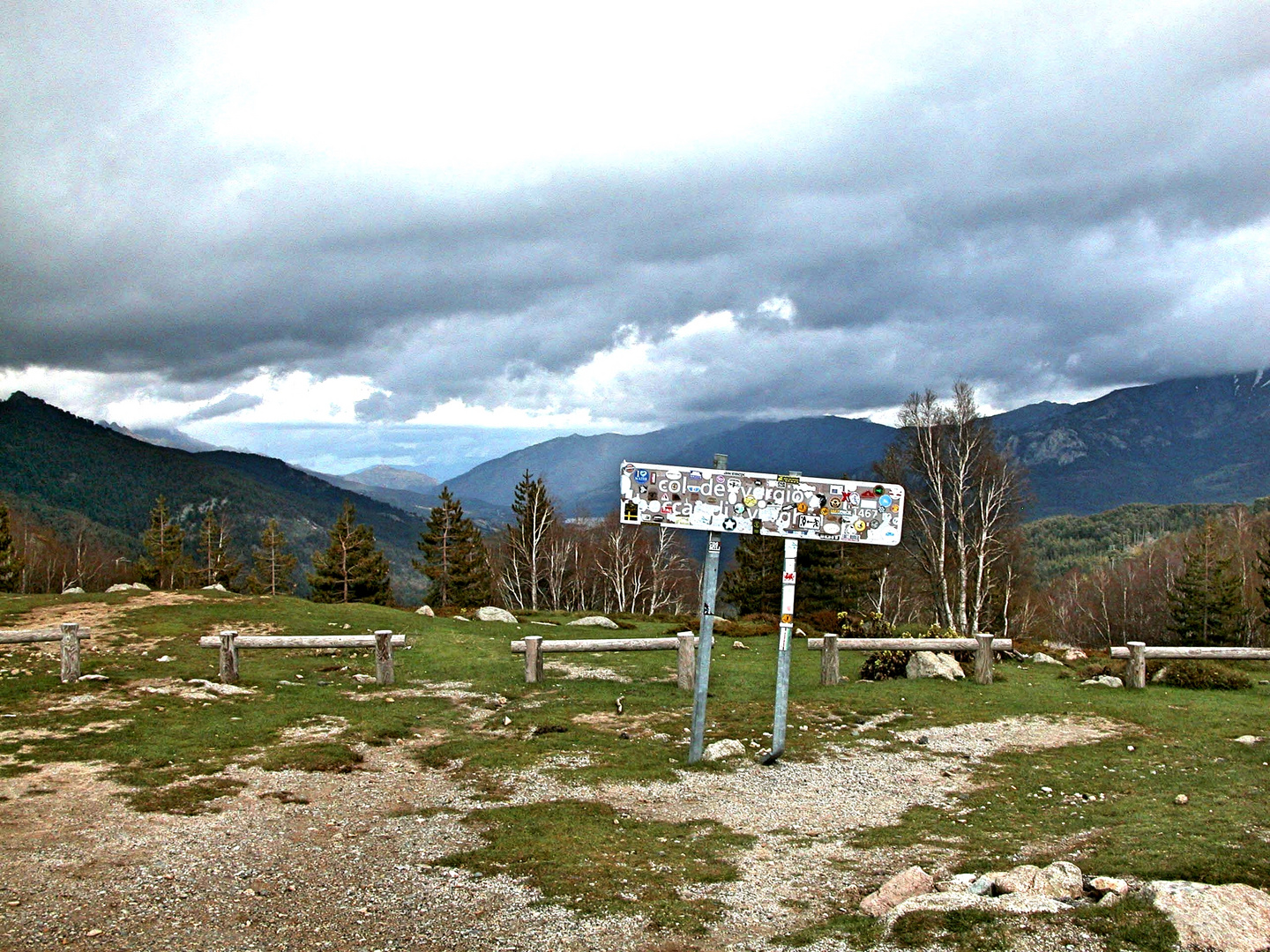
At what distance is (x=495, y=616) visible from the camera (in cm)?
3597

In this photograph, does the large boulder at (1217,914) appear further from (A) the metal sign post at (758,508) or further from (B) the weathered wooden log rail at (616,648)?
(B) the weathered wooden log rail at (616,648)

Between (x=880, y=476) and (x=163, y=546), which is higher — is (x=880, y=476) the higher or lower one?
the higher one

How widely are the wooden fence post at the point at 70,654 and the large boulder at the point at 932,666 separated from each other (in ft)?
66.2

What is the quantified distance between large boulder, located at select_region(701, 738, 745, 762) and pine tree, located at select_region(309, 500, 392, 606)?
2345 inches

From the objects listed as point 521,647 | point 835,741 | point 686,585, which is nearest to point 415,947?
point 835,741

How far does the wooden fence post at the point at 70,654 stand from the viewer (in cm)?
1817

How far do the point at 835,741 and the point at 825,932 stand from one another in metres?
8.51

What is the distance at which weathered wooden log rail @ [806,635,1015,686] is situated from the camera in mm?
20438

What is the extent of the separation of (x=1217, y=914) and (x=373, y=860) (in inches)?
310

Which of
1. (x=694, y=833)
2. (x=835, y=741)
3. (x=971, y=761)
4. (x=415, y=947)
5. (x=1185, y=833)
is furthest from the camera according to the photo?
(x=835, y=741)

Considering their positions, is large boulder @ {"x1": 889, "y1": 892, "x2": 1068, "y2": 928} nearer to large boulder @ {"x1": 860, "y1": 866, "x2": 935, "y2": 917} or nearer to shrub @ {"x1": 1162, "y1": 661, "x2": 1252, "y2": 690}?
large boulder @ {"x1": 860, "y1": 866, "x2": 935, "y2": 917}

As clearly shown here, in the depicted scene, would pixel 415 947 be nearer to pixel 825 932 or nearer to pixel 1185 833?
pixel 825 932

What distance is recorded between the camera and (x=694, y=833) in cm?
1030

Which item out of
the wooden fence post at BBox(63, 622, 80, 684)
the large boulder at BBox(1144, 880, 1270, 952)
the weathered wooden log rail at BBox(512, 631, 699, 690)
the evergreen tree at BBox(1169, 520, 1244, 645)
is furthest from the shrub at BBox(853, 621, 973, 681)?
the evergreen tree at BBox(1169, 520, 1244, 645)
